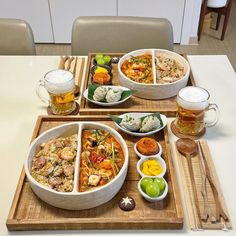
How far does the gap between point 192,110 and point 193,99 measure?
4cm

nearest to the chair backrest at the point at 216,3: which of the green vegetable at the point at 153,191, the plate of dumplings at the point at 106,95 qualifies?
the plate of dumplings at the point at 106,95

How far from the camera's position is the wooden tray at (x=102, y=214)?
0.81 meters

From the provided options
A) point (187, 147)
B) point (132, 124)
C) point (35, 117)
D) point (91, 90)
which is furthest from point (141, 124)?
point (35, 117)

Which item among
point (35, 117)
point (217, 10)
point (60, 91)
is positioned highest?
point (60, 91)

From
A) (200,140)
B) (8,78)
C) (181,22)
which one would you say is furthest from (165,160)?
(181,22)

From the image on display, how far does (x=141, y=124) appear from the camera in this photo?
3.56 ft

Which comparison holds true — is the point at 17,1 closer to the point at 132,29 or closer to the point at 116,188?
the point at 132,29

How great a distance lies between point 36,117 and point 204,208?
0.69m

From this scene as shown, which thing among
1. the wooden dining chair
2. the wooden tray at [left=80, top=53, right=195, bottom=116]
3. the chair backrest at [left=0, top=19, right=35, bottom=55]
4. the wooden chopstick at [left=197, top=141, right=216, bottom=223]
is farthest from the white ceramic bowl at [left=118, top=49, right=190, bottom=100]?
the wooden dining chair

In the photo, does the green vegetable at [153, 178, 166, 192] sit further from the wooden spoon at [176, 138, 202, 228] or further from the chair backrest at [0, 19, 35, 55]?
the chair backrest at [0, 19, 35, 55]

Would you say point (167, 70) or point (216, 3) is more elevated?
point (167, 70)

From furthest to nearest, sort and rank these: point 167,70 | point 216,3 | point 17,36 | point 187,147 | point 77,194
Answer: point 216,3 < point 17,36 < point 167,70 < point 187,147 < point 77,194

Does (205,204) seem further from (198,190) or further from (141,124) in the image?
(141,124)

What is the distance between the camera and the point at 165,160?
1004mm
